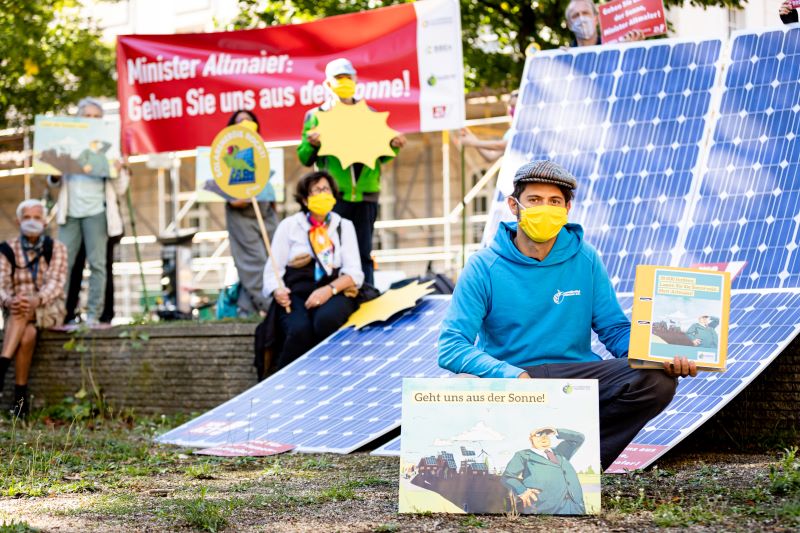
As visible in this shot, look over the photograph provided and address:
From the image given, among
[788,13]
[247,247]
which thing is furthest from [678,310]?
[247,247]

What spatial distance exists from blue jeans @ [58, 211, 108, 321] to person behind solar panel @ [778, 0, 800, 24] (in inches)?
261

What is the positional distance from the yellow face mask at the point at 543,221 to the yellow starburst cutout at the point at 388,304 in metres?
4.04

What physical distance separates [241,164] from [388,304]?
1.85m

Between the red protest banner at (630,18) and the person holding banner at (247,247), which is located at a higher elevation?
the red protest banner at (630,18)

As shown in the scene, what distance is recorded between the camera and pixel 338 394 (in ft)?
30.3

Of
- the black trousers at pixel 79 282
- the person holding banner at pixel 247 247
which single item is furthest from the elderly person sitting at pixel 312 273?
the black trousers at pixel 79 282

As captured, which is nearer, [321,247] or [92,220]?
[321,247]

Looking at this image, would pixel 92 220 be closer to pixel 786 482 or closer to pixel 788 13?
pixel 788 13

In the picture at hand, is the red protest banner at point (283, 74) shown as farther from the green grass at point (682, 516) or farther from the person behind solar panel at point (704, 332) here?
the green grass at point (682, 516)

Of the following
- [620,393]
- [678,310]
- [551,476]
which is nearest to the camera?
[551,476]

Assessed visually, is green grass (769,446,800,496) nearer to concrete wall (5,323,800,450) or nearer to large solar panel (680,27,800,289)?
large solar panel (680,27,800,289)

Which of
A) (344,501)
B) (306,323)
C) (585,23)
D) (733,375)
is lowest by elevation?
(344,501)

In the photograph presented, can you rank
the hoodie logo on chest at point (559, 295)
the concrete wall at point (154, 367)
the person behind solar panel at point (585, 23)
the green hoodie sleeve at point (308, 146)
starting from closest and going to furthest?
the hoodie logo on chest at point (559, 295), the person behind solar panel at point (585, 23), the green hoodie sleeve at point (308, 146), the concrete wall at point (154, 367)

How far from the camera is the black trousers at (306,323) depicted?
33.4ft
